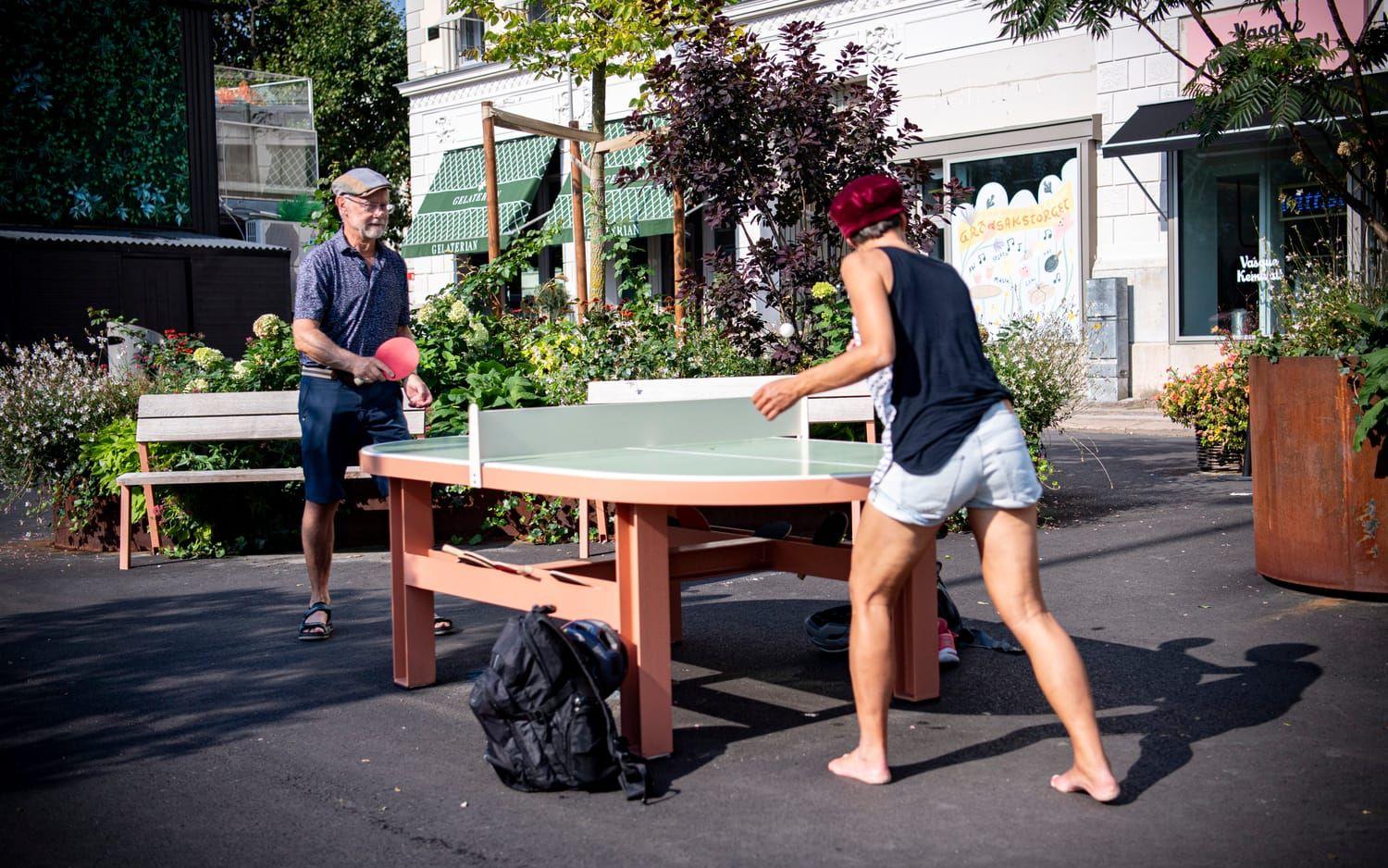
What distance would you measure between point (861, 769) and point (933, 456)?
99 cm

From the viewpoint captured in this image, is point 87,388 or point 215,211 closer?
point 87,388

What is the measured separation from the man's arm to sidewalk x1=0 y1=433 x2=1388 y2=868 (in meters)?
1.20

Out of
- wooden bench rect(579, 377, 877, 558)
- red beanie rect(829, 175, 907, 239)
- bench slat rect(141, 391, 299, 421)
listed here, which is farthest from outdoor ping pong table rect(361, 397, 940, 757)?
bench slat rect(141, 391, 299, 421)

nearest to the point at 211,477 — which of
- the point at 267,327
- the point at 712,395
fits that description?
the point at 267,327

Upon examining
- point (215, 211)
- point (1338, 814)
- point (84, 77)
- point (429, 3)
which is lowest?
point (1338, 814)

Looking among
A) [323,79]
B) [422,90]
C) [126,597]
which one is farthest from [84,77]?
[126,597]

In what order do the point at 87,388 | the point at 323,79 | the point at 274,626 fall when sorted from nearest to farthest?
the point at 274,626 < the point at 87,388 < the point at 323,79

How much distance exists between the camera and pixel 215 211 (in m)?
26.2

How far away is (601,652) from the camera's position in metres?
4.25

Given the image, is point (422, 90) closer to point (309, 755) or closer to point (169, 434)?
point (169, 434)

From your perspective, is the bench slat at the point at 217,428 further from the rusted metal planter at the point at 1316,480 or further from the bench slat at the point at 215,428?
the rusted metal planter at the point at 1316,480

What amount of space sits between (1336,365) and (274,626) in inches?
198

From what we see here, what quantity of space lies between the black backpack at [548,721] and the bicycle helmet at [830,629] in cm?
175

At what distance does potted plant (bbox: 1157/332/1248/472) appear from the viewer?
1109 centimetres
